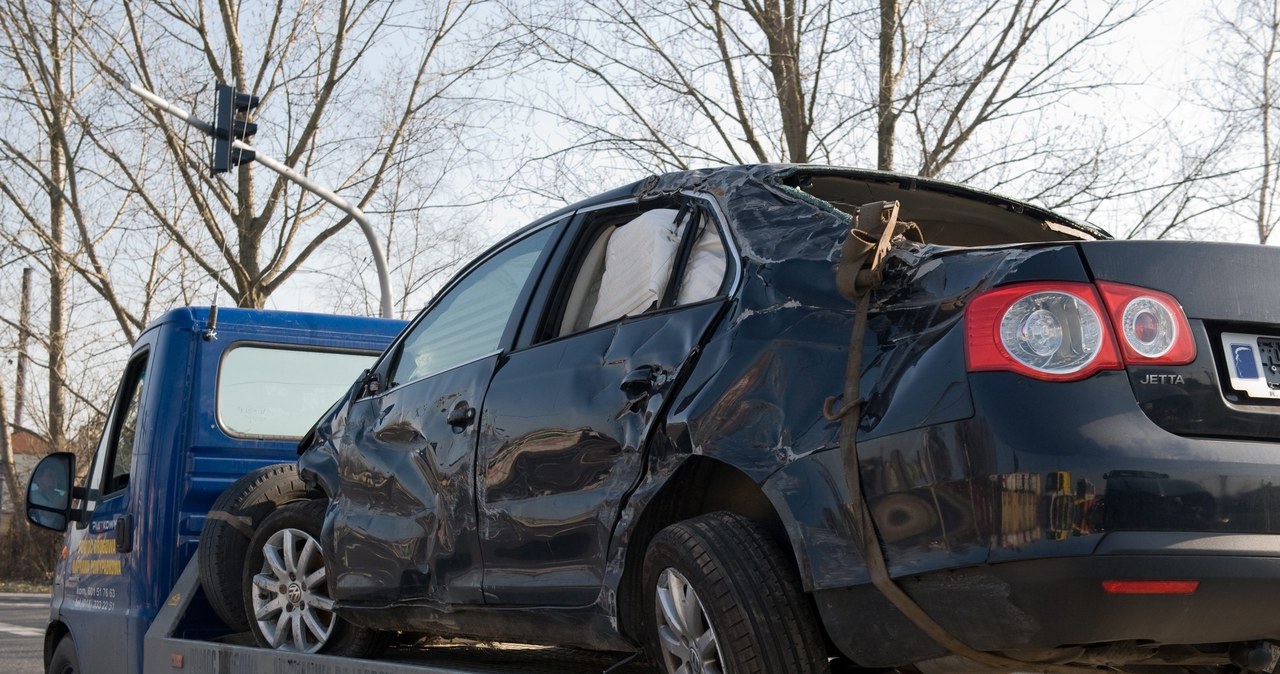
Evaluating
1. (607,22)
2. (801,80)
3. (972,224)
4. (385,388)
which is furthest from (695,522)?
(607,22)

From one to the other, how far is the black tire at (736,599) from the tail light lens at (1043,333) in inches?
26.1

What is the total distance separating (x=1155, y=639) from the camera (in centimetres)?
246

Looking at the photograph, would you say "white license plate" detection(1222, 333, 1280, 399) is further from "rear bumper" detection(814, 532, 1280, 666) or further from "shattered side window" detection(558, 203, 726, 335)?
"shattered side window" detection(558, 203, 726, 335)

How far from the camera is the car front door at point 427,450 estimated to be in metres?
4.02

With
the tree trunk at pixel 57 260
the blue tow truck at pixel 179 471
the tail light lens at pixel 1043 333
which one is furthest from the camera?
the tree trunk at pixel 57 260

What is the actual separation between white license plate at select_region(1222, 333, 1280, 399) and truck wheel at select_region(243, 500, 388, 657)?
3.12 meters

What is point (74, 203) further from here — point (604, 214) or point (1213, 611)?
point (1213, 611)

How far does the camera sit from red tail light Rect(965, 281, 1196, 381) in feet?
8.33

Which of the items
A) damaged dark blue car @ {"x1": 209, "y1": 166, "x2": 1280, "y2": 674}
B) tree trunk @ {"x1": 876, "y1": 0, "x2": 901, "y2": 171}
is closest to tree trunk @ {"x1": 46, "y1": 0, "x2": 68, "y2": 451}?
tree trunk @ {"x1": 876, "y1": 0, "x2": 901, "y2": 171}

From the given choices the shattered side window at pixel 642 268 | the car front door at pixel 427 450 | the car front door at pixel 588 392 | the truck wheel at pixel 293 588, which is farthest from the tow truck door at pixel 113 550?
the shattered side window at pixel 642 268

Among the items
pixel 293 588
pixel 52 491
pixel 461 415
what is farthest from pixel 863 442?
pixel 52 491

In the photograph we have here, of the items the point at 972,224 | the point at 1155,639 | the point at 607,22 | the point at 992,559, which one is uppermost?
the point at 607,22

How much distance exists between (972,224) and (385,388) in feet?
7.00

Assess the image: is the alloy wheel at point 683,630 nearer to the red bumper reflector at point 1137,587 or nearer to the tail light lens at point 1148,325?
the red bumper reflector at point 1137,587
